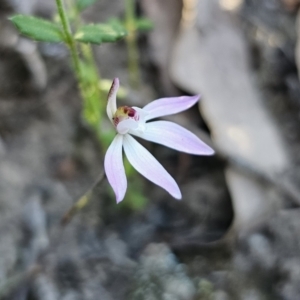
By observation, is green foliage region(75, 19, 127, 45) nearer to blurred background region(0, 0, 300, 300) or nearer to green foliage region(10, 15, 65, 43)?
green foliage region(10, 15, 65, 43)

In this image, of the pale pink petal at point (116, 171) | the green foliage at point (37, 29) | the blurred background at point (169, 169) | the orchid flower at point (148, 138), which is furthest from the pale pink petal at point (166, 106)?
the blurred background at point (169, 169)

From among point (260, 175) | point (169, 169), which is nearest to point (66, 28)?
point (169, 169)

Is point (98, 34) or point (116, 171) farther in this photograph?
point (98, 34)

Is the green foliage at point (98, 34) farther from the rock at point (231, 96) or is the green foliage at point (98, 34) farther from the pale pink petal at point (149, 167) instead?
the rock at point (231, 96)

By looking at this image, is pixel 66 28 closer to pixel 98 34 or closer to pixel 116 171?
pixel 98 34

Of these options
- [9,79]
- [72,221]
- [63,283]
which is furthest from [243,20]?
[63,283]

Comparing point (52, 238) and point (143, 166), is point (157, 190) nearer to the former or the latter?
point (52, 238)
